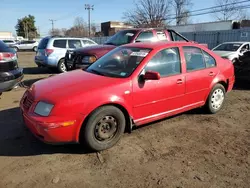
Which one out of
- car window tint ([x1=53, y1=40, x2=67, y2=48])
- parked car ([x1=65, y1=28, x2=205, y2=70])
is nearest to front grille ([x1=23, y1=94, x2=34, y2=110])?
parked car ([x1=65, y1=28, x2=205, y2=70])

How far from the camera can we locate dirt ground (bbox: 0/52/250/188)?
9.92ft

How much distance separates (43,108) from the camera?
3434 mm

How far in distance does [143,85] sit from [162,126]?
1.09m

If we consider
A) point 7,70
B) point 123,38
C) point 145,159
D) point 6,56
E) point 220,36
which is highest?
point 220,36

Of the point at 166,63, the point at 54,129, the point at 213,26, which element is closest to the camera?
the point at 54,129

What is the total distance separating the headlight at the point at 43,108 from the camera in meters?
3.37

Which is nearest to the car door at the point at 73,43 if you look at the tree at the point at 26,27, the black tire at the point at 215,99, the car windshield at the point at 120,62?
the car windshield at the point at 120,62

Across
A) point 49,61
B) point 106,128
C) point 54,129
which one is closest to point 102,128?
point 106,128

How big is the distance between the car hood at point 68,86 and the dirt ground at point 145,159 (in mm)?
855

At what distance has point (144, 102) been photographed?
408 centimetres

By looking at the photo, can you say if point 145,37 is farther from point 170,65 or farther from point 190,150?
point 190,150

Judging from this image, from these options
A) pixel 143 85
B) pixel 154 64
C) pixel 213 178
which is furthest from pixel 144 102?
pixel 213 178

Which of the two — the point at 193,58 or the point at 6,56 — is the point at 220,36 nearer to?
the point at 193,58

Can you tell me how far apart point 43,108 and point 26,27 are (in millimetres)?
81232
